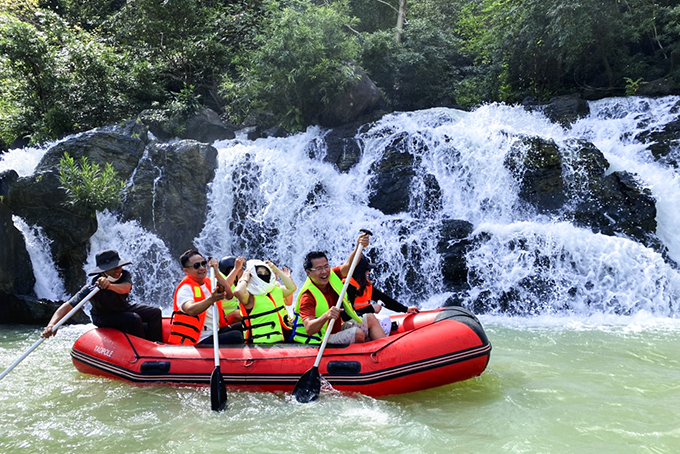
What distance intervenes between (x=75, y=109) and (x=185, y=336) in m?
Result: 10.2

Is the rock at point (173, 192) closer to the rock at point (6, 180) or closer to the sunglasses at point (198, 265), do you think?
the rock at point (6, 180)

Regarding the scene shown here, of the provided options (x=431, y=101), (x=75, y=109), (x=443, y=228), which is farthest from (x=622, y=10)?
(x=75, y=109)

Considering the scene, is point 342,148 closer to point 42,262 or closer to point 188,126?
point 188,126

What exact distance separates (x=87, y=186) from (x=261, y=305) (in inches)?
251

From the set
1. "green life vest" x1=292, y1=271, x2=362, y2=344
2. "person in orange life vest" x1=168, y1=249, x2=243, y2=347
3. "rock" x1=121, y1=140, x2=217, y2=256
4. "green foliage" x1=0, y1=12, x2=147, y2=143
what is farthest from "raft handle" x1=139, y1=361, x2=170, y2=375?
"green foliage" x1=0, y1=12, x2=147, y2=143

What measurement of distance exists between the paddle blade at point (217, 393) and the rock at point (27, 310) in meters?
5.45

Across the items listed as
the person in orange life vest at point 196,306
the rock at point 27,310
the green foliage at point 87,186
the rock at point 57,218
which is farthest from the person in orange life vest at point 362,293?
the rock at point 57,218

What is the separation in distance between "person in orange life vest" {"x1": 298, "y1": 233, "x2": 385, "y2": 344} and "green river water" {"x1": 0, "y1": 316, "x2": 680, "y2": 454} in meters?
0.56

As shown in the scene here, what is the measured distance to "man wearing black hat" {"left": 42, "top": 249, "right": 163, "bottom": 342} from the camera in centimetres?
479

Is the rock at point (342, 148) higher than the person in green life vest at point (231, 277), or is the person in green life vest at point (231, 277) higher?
the rock at point (342, 148)

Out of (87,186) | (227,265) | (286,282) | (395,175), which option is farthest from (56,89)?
(286,282)

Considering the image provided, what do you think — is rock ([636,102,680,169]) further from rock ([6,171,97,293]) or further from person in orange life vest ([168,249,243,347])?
rock ([6,171,97,293])

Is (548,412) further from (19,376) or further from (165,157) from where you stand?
(165,157)

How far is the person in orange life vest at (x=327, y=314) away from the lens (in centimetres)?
436
